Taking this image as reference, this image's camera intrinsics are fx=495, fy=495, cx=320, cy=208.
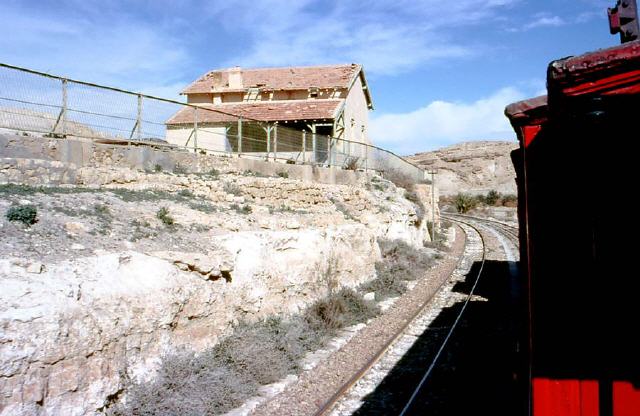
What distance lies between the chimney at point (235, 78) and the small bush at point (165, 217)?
2212 centimetres

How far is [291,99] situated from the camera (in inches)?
1159

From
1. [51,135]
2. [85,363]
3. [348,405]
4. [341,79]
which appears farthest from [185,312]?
[341,79]

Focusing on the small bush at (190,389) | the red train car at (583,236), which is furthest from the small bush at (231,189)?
the red train car at (583,236)

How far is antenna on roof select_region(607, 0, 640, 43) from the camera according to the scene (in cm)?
438

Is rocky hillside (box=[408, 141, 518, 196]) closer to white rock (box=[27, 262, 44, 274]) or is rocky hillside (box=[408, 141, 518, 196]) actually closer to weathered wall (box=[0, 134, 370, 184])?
weathered wall (box=[0, 134, 370, 184])

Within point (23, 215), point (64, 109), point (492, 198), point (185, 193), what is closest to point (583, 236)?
point (23, 215)

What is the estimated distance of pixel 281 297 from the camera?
10.8 metres

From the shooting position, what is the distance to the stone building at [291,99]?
86.4 feet

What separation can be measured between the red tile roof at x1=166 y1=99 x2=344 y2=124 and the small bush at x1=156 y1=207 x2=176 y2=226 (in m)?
15.9

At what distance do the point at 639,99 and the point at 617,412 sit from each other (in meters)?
2.21

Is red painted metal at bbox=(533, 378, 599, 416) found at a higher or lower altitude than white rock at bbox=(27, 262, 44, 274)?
lower

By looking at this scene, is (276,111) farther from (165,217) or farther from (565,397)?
(565,397)

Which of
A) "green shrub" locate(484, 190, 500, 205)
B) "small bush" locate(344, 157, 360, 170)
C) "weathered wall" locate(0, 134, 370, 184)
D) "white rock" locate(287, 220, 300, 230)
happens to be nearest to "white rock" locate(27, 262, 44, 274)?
"weathered wall" locate(0, 134, 370, 184)

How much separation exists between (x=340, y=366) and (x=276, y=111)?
67.2 feet
